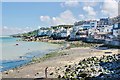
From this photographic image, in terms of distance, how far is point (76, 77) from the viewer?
A: 18.0m

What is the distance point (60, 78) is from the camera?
61.0 ft

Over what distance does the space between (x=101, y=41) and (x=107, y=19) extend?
4863 centimetres

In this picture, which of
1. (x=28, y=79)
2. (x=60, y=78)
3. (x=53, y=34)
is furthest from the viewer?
(x=53, y=34)

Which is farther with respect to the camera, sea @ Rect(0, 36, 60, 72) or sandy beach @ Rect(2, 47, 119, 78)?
sea @ Rect(0, 36, 60, 72)

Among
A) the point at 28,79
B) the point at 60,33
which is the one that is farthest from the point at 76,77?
the point at 60,33

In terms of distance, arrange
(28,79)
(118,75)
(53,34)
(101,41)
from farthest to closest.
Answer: (53,34), (101,41), (28,79), (118,75)

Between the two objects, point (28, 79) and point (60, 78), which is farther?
point (28, 79)

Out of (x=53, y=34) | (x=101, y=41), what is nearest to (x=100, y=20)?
(x=53, y=34)

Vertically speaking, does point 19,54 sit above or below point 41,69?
above

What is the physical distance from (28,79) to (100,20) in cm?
9316

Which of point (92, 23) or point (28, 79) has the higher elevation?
point (92, 23)

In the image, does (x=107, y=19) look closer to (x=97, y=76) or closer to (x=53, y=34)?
(x=53, y=34)

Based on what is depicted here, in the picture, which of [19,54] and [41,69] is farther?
[19,54]

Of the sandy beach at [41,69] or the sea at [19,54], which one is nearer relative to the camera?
the sandy beach at [41,69]
